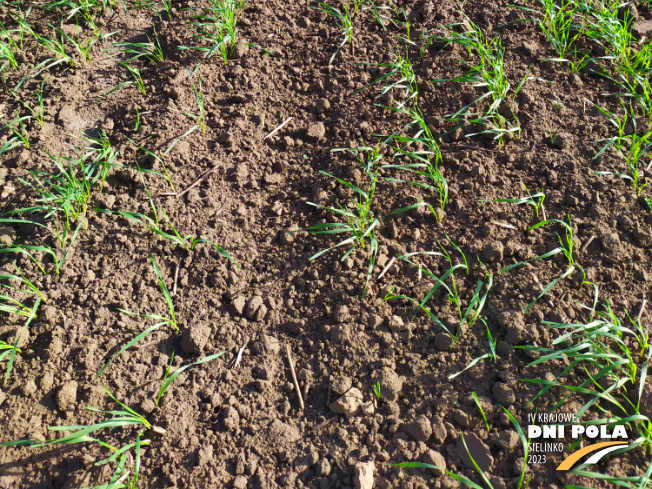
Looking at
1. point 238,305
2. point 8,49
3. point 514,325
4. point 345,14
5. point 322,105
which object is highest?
point 345,14

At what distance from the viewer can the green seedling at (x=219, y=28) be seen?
9.75 feet

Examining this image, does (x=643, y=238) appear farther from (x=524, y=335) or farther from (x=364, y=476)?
(x=364, y=476)

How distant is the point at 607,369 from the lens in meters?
1.84

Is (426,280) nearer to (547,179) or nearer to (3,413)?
(547,179)

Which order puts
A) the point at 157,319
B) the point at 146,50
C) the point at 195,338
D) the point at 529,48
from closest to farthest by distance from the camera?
the point at 195,338
the point at 157,319
the point at 529,48
the point at 146,50

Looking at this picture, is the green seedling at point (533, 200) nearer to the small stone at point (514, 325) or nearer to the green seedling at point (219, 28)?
the small stone at point (514, 325)

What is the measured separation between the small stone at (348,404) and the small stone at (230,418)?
1.24ft

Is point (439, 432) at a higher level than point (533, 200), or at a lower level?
lower

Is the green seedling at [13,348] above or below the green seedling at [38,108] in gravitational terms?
below

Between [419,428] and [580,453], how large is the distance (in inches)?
22.9

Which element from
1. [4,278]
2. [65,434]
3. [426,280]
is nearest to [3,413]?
[65,434]

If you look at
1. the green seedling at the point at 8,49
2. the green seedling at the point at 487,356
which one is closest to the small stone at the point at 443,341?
the green seedling at the point at 487,356

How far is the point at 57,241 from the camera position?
2.42 metres

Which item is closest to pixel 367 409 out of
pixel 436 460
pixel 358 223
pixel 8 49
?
pixel 436 460
